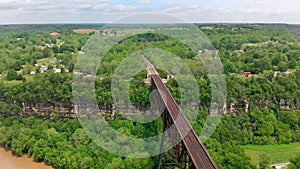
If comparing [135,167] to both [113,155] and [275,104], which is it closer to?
[113,155]

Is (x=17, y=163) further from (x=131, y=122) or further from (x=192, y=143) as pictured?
(x=192, y=143)

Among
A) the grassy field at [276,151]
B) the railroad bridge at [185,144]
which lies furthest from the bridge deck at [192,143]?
the grassy field at [276,151]

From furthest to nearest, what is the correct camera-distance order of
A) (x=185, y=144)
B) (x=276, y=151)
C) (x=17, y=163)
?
1. (x=276, y=151)
2. (x=17, y=163)
3. (x=185, y=144)

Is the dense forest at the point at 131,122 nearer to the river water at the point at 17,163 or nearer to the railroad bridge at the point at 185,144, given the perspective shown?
the river water at the point at 17,163

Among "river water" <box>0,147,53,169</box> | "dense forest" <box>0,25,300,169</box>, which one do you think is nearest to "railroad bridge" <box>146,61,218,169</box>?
"dense forest" <box>0,25,300,169</box>

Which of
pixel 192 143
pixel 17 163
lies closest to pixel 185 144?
pixel 192 143

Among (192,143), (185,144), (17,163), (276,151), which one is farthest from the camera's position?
(276,151)

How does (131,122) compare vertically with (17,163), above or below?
above
